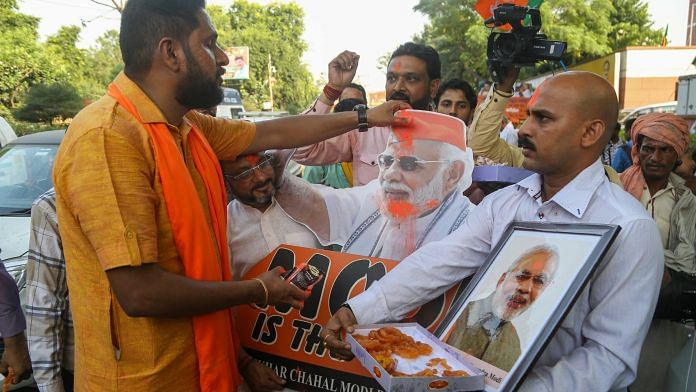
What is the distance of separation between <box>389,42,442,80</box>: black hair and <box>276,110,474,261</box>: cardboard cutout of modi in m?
0.60

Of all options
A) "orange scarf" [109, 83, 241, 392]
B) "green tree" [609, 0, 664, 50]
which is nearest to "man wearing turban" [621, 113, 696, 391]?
"orange scarf" [109, 83, 241, 392]

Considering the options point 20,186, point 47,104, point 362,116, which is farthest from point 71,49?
point 362,116

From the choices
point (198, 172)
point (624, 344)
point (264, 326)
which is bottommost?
point (264, 326)

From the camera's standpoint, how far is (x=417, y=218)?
2.35 m

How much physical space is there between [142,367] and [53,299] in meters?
0.77

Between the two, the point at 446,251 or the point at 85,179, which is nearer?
the point at 85,179

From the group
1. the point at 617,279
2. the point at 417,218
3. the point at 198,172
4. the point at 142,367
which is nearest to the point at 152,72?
the point at 198,172

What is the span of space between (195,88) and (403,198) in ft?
3.60

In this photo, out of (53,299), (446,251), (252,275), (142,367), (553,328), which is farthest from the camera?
(252,275)

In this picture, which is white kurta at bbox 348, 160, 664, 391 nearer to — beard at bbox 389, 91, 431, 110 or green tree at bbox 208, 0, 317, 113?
beard at bbox 389, 91, 431, 110

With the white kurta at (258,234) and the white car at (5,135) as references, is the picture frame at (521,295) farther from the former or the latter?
the white car at (5,135)

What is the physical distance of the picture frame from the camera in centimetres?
131

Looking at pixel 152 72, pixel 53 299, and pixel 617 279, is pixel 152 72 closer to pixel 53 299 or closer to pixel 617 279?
pixel 53 299

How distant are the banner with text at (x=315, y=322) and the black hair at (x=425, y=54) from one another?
128cm
